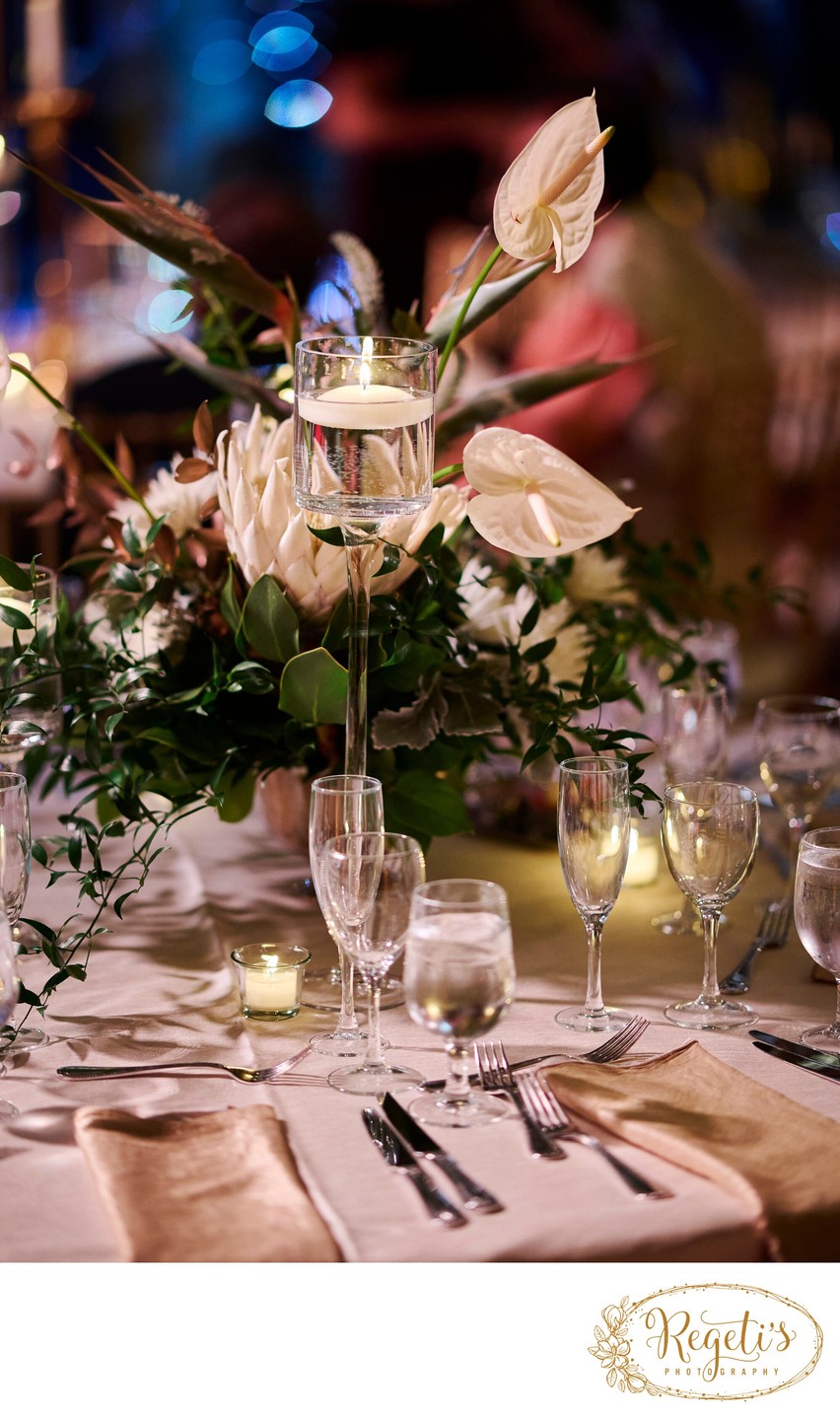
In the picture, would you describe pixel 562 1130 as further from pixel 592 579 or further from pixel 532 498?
pixel 592 579

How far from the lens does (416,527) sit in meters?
1.05

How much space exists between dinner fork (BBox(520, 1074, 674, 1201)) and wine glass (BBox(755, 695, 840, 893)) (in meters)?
0.46

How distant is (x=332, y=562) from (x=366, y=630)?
0.26 ft

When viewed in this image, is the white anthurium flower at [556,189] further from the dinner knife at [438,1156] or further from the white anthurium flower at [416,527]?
the dinner knife at [438,1156]

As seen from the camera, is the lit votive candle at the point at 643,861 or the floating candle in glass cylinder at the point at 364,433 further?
the lit votive candle at the point at 643,861

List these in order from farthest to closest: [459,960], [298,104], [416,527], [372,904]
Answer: [298,104] → [416,527] → [372,904] → [459,960]

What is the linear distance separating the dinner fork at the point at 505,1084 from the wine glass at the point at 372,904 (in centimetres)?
4

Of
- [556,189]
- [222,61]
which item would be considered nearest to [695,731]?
[556,189]

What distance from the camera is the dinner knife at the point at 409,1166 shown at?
2.37ft

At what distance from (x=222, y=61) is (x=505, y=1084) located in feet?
14.5

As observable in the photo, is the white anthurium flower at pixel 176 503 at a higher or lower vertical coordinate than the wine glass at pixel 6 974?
higher

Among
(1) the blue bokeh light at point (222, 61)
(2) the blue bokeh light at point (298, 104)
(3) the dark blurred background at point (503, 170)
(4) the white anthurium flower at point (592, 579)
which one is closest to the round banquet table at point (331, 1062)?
(4) the white anthurium flower at point (592, 579)

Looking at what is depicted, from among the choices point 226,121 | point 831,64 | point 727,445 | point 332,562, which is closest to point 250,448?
point 332,562

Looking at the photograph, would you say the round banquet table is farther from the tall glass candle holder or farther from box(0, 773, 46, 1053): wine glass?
the tall glass candle holder
